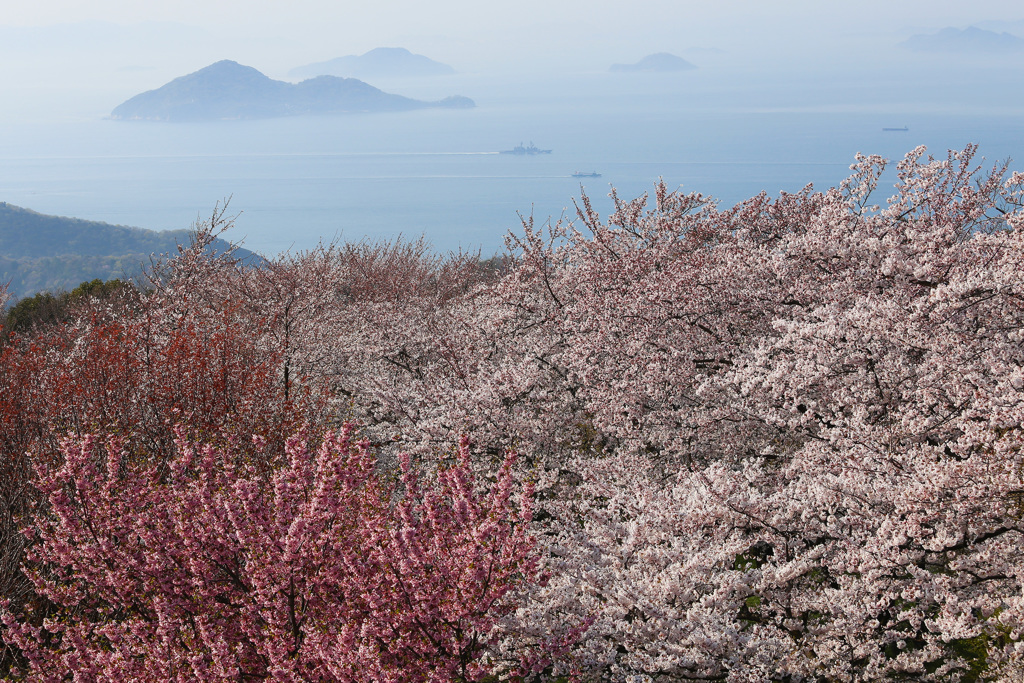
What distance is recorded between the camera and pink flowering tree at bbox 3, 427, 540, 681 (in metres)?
6.51

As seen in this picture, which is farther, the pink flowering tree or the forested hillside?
the forested hillside

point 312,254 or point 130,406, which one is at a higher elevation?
point 312,254

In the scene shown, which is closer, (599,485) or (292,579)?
(292,579)

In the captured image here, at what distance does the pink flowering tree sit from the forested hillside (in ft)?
0.13

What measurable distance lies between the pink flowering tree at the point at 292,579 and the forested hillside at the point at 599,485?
4cm

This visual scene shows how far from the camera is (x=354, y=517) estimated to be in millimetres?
8180

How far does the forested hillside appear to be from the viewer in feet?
22.5

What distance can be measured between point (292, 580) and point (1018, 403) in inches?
316

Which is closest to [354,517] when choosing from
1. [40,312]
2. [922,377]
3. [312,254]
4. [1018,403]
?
[1018,403]

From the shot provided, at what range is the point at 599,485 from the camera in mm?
11156

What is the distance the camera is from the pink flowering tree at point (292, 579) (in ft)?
21.4

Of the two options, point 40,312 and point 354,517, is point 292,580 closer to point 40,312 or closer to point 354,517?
point 354,517

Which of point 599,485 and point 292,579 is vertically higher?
point 292,579

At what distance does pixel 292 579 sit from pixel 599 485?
5.73 metres
